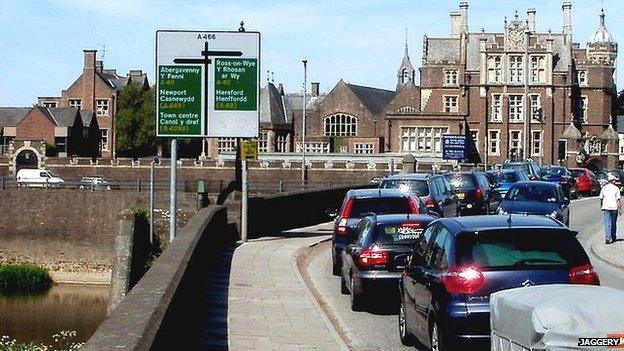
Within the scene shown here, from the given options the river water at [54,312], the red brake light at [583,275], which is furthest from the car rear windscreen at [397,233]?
the river water at [54,312]

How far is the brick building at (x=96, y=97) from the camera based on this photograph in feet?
355

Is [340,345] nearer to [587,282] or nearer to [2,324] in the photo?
[587,282]

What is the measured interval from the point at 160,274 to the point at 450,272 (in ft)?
11.8

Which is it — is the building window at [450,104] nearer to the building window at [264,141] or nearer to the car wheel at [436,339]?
the building window at [264,141]

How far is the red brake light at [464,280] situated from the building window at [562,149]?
3278 inches

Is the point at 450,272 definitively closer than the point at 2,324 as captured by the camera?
Yes

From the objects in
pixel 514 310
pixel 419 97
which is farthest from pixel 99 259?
pixel 514 310

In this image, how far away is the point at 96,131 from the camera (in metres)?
107

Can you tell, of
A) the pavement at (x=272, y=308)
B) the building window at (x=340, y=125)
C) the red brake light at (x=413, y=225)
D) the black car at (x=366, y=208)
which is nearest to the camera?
the pavement at (x=272, y=308)

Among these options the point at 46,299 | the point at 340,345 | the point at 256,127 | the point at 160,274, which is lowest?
the point at 46,299

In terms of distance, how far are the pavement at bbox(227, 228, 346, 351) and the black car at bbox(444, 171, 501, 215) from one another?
10.3m

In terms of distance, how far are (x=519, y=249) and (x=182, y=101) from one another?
18.8 m

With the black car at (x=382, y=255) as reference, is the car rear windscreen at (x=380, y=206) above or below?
above

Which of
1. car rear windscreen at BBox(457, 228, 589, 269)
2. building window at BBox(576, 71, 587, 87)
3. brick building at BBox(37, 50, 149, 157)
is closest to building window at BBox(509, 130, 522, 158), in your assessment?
building window at BBox(576, 71, 587, 87)
